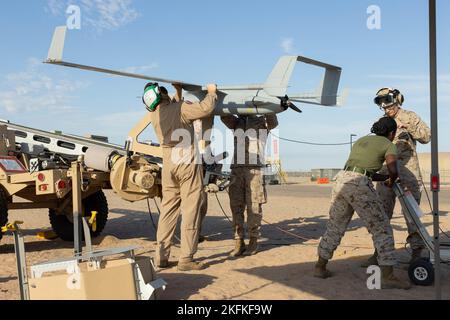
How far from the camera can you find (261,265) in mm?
6332

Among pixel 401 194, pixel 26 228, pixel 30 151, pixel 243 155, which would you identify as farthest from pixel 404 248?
pixel 26 228

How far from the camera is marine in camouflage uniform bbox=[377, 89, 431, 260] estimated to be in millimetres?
6039

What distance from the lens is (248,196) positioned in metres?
7.16

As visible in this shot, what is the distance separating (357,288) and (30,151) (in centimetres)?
584

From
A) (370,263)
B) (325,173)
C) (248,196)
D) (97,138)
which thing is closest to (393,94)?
(370,263)

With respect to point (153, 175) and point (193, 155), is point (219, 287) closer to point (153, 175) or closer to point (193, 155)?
point (193, 155)

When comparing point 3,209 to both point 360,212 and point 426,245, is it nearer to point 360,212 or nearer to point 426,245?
point 360,212

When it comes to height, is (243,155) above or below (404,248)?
above

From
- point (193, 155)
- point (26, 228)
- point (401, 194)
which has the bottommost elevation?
point (26, 228)

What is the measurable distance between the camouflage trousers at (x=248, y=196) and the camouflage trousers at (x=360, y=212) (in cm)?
175

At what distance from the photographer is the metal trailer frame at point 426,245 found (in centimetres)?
507

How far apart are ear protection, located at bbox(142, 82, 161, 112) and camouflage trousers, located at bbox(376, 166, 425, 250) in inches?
114

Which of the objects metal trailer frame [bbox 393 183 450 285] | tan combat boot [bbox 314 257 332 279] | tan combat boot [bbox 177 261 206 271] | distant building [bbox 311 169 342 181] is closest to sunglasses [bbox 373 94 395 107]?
metal trailer frame [bbox 393 183 450 285]
